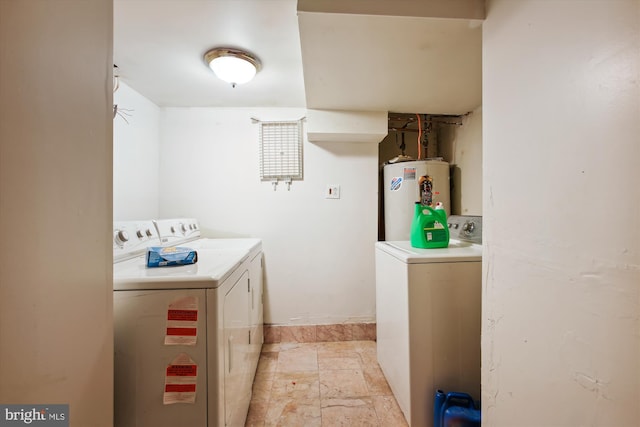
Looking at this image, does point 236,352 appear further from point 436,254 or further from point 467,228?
point 467,228

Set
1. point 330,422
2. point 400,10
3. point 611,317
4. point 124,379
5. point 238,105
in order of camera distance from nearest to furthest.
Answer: point 611,317
point 124,379
point 400,10
point 330,422
point 238,105

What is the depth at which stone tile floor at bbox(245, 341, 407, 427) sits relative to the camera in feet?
4.54

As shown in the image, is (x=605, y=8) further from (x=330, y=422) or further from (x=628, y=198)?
(x=330, y=422)

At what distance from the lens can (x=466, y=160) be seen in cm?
226

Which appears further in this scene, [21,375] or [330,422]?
[330,422]

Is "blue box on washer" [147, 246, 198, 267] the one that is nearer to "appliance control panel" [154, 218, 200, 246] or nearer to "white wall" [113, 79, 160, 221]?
"appliance control panel" [154, 218, 200, 246]

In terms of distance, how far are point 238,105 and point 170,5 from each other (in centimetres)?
110

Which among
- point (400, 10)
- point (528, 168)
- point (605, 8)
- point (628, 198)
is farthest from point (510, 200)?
point (400, 10)

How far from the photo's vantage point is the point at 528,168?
731 mm

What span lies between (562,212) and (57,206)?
113 centimetres

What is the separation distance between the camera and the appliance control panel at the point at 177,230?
1691 mm

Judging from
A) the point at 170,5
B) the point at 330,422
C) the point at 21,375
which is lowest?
the point at 330,422

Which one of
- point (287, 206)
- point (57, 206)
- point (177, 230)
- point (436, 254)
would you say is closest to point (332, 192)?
point (287, 206)

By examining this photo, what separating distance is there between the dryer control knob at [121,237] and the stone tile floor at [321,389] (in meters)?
1.18
